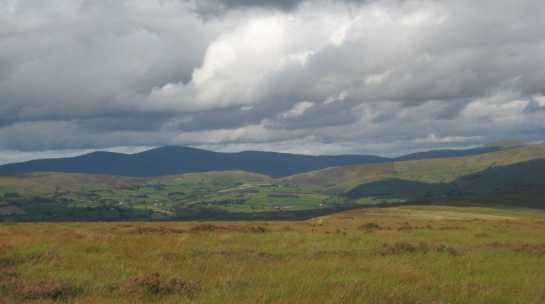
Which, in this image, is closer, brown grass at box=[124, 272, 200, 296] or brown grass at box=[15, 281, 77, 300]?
brown grass at box=[15, 281, 77, 300]

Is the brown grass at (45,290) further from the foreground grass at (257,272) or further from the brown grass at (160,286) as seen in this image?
the brown grass at (160,286)

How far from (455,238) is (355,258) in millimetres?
15979

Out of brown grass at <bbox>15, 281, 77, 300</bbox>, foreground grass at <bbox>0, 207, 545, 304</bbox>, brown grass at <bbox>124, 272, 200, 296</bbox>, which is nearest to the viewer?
brown grass at <bbox>15, 281, 77, 300</bbox>

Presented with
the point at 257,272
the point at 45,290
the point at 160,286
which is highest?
the point at 45,290

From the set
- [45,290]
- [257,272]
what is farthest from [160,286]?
[257,272]

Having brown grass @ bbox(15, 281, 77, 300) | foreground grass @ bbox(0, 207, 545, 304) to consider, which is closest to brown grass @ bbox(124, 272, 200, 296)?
foreground grass @ bbox(0, 207, 545, 304)

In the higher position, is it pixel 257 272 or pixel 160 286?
pixel 160 286

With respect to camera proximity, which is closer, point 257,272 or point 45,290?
point 45,290

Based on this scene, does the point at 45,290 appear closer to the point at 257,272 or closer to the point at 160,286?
the point at 160,286

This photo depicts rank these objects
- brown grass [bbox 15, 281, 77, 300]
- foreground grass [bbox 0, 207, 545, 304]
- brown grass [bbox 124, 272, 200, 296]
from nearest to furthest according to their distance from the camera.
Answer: brown grass [bbox 15, 281, 77, 300]
foreground grass [bbox 0, 207, 545, 304]
brown grass [bbox 124, 272, 200, 296]

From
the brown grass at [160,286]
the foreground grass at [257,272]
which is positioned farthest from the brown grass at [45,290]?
the brown grass at [160,286]

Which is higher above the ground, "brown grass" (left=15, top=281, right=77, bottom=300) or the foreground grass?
"brown grass" (left=15, top=281, right=77, bottom=300)

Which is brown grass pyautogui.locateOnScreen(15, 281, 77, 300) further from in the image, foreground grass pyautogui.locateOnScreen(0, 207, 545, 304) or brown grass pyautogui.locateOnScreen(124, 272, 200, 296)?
brown grass pyautogui.locateOnScreen(124, 272, 200, 296)

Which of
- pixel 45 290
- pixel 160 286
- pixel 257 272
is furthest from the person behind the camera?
pixel 257 272
